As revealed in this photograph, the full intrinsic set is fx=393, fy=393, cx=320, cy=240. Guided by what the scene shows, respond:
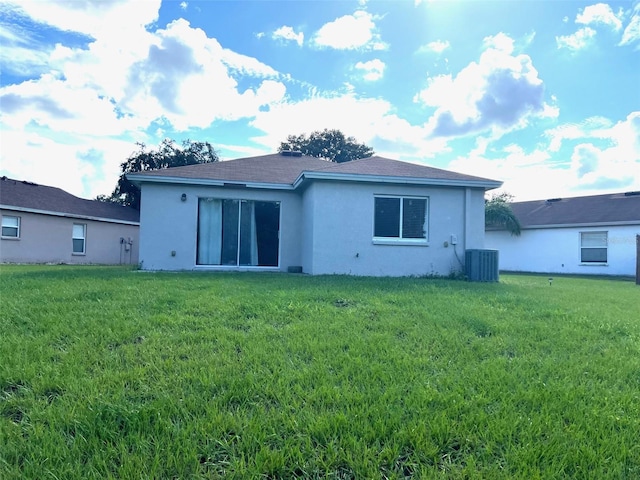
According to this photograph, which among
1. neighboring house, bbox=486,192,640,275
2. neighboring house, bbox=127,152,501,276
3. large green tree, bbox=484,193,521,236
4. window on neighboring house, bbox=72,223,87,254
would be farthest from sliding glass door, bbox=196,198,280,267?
neighboring house, bbox=486,192,640,275

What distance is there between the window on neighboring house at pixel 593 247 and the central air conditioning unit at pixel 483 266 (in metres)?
12.4

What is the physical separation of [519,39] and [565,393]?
10640 millimetres

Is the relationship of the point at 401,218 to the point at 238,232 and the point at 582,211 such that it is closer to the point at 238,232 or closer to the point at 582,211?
the point at 238,232

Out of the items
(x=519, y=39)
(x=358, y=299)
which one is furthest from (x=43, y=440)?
(x=519, y=39)

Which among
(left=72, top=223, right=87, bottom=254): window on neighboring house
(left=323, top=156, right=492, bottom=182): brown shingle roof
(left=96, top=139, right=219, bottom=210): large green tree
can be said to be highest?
(left=96, top=139, right=219, bottom=210): large green tree

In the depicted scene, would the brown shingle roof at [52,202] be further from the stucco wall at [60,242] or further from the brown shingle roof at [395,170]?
the brown shingle roof at [395,170]

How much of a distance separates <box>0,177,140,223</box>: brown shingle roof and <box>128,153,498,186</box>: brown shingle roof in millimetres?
10843

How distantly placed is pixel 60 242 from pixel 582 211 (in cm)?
2722

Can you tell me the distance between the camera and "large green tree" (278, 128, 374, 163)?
36.0m

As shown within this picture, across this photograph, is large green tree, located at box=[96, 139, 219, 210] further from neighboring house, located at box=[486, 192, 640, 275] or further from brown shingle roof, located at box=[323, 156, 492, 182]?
neighboring house, located at box=[486, 192, 640, 275]

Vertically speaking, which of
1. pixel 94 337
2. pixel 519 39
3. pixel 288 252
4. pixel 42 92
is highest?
pixel 519 39

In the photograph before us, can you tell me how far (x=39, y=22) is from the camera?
8.74 metres

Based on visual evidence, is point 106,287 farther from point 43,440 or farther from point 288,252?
point 288,252

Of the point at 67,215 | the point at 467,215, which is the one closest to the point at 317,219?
the point at 467,215
